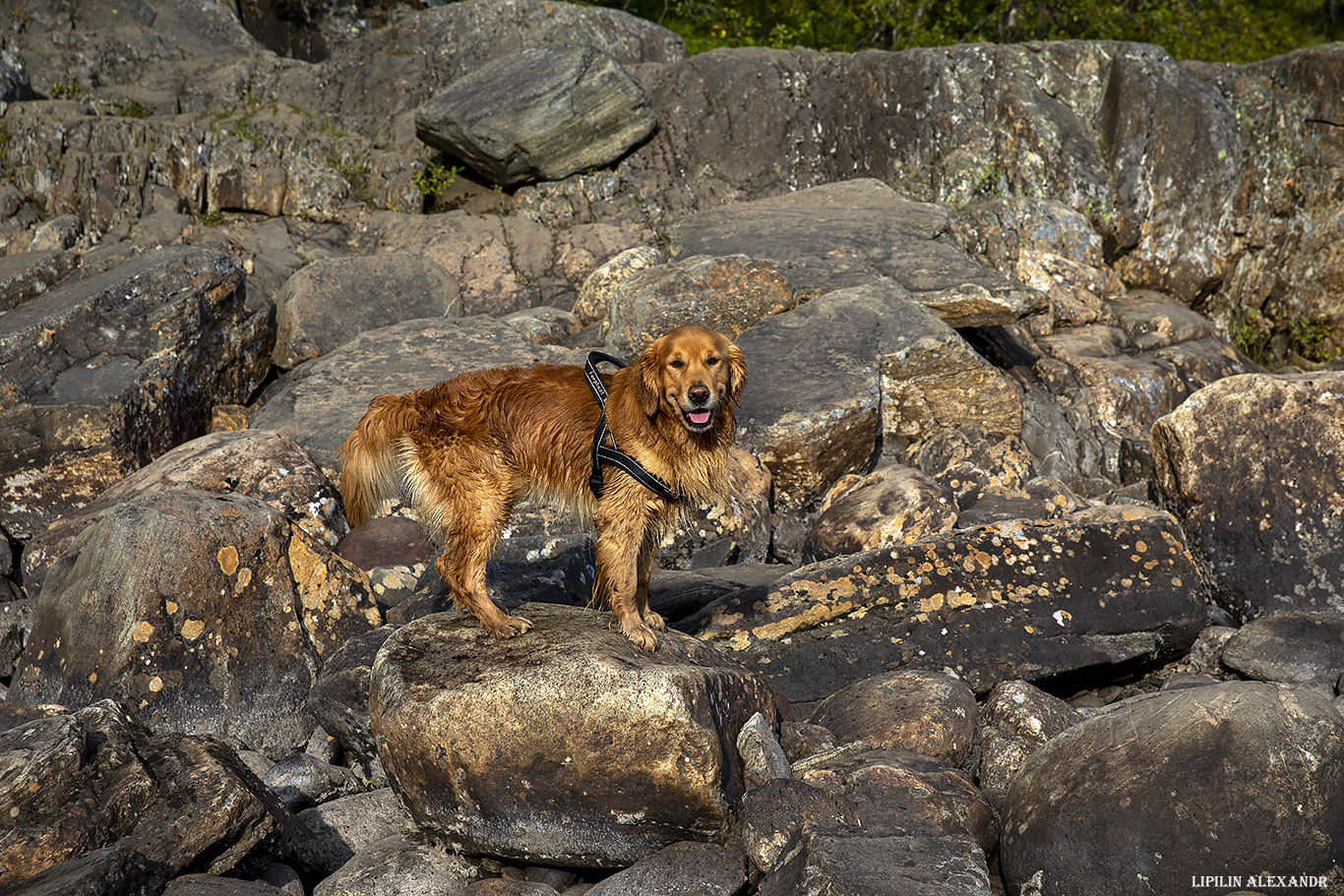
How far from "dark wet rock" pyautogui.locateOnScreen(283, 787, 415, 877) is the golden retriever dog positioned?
1.13 m

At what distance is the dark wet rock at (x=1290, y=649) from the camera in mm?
6422

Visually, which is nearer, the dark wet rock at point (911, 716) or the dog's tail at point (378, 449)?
the dark wet rock at point (911, 716)

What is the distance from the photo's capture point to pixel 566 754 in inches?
180

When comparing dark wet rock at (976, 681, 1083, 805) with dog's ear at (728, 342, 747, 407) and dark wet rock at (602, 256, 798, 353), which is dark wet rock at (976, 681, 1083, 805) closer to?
dog's ear at (728, 342, 747, 407)

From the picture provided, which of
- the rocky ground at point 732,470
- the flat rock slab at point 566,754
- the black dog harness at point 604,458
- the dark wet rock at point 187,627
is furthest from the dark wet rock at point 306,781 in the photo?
the black dog harness at point 604,458

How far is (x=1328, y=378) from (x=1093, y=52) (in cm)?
918

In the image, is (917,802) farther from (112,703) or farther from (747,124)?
(747,124)

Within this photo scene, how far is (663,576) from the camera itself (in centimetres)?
743

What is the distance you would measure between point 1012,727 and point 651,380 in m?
2.77

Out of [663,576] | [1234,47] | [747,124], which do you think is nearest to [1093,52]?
[747,124]

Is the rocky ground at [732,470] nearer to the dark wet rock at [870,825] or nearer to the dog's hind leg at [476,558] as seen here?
the dark wet rock at [870,825]

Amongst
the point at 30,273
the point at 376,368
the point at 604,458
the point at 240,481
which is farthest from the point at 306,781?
the point at 30,273

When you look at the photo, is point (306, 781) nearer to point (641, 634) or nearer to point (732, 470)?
point (641, 634)

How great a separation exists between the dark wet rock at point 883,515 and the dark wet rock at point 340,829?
4.11 meters
